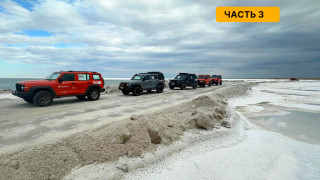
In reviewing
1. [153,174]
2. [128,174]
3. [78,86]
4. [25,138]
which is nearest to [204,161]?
[153,174]

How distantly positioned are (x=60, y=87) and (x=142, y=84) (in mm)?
6889

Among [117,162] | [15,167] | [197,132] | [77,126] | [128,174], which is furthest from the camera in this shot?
[77,126]

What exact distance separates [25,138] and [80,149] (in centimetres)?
Answer: 198

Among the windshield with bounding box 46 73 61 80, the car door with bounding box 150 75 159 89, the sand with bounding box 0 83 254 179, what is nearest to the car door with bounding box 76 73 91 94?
the windshield with bounding box 46 73 61 80

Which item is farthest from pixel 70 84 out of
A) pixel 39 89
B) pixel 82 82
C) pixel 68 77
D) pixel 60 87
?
pixel 39 89

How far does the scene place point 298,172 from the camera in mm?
3289

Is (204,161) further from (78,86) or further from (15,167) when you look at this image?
(78,86)

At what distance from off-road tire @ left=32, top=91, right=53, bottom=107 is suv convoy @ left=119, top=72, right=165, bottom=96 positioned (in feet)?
20.0

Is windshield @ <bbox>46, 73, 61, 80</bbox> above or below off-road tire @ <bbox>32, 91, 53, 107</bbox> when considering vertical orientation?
above

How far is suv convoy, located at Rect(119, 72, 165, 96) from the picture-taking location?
1449cm

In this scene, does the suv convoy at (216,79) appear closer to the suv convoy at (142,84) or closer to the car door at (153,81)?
the suv convoy at (142,84)

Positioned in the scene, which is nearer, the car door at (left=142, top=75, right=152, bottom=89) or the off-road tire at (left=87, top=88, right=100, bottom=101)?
the off-road tire at (left=87, top=88, right=100, bottom=101)

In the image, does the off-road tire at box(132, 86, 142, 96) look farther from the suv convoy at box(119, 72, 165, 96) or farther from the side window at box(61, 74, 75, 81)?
the side window at box(61, 74, 75, 81)

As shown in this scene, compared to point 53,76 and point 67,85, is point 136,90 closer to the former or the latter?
point 67,85
